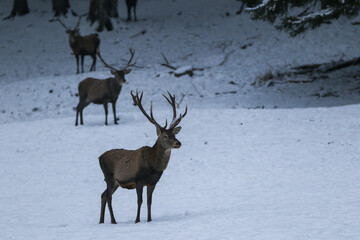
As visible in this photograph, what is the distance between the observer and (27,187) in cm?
1013

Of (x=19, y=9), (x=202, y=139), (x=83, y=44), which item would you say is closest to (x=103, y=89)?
(x=202, y=139)

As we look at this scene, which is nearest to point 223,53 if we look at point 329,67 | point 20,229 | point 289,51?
point 289,51

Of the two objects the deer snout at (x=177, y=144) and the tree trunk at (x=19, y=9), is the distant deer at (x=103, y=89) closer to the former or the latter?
the deer snout at (x=177, y=144)

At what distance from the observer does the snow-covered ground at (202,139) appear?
728 cm

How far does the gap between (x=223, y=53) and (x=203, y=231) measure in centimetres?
1695

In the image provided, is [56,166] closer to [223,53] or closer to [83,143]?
[83,143]

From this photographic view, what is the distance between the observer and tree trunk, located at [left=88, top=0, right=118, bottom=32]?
2664 centimetres

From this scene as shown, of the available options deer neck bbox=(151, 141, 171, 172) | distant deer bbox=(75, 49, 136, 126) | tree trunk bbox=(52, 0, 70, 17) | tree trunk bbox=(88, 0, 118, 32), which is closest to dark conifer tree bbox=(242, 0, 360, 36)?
distant deer bbox=(75, 49, 136, 126)

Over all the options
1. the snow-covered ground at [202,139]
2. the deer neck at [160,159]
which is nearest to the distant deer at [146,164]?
the deer neck at [160,159]

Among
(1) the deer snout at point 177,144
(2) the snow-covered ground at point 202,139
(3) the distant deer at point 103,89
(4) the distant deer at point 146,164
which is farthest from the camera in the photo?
(3) the distant deer at point 103,89

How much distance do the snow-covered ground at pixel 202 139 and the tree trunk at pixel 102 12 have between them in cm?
67

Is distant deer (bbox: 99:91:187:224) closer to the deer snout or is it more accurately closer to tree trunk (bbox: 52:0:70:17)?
the deer snout

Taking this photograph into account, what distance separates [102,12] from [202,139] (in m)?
16.1

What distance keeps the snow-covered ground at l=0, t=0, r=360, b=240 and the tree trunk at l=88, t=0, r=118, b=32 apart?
0.67 metres
